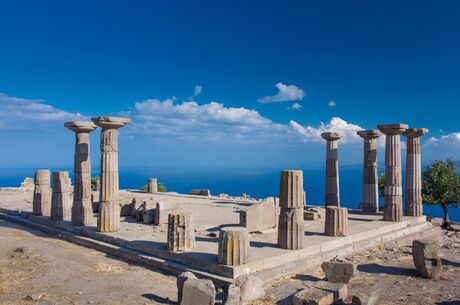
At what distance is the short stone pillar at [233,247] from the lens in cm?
934

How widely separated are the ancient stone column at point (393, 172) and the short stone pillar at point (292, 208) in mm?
7188

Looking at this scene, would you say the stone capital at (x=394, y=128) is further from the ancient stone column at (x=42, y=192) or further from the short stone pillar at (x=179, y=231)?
the ancient stone column at (x=42, y=192)

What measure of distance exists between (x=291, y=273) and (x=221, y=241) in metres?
2.28

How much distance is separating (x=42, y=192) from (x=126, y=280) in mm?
9624

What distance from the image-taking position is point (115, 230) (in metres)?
13.6

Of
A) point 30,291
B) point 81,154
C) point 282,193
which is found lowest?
point 30,291

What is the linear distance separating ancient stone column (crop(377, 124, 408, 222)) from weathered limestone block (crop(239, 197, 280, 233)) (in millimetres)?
5115

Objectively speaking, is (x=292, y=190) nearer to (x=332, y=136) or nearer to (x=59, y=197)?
(x=332, y=136)

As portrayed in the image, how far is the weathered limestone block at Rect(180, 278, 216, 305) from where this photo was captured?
25.4ft

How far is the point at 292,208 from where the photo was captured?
431 inches

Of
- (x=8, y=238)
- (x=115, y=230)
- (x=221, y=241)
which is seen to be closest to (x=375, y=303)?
(x=221, y=241)

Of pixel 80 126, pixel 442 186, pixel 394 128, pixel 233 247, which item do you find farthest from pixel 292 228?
pixel 442 186

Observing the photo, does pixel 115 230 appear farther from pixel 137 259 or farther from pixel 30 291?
pixel 30 291

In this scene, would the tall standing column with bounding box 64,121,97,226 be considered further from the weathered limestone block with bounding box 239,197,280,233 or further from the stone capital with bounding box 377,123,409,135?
the stone capital with bounding box 377,123,409,135
